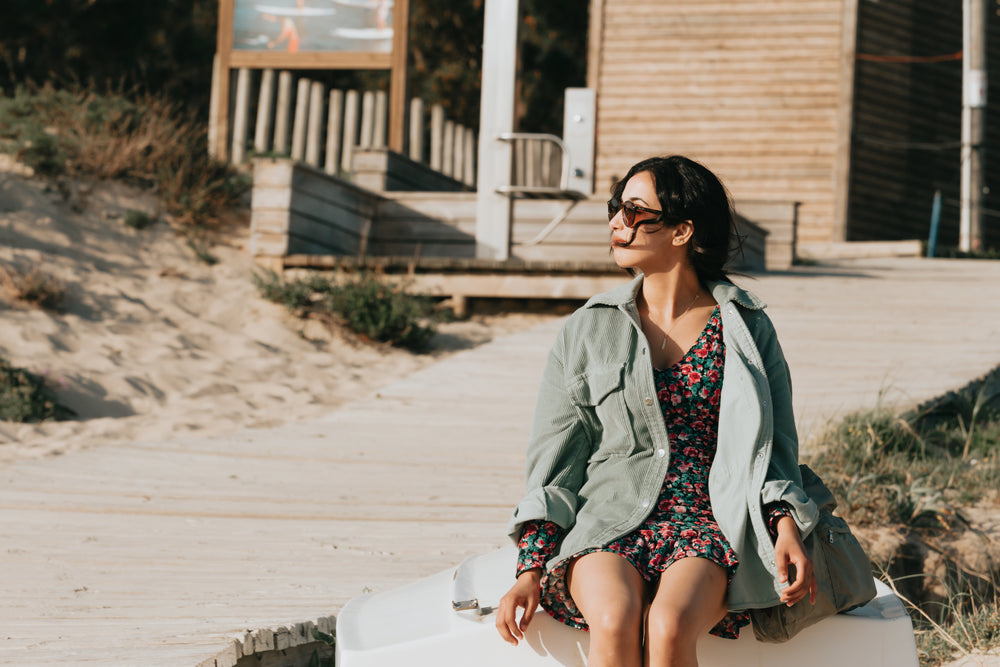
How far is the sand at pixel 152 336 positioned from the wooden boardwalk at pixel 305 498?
20.1 inches

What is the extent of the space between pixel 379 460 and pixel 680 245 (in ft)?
9.63

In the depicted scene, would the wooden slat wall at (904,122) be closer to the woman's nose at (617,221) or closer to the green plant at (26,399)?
the green plant at (26,399)

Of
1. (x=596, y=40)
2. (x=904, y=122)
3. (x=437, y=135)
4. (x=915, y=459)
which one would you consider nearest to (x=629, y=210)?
(x=915, y=459)

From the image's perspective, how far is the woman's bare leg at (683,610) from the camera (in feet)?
6.43

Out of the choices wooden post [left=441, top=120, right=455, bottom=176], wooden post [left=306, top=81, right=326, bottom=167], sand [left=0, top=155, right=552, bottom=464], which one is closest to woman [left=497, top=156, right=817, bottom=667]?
sand [left=0, top=155, right=552, bottom=464]

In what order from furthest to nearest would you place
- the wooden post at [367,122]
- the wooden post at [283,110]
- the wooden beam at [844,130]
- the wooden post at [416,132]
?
the wooden beam at [844,130]
the wooden post at [416,132]
the wooden post at [367,122]
the wooden post at [283,110]

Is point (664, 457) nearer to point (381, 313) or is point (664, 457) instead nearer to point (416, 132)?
point (381, 313)

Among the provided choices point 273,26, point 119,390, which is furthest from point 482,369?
point 273,26

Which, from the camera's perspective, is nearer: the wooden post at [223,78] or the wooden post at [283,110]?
the wooden post at [223,78]


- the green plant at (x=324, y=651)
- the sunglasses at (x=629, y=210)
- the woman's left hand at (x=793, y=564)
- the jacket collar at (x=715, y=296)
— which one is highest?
the sunglasses at (x=629, y=210)

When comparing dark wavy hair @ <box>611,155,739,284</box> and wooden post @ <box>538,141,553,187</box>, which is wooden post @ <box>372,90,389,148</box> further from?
dark wavy hair @ <box>611,155,739,284</box>

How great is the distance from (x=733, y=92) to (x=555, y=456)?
12.8 m

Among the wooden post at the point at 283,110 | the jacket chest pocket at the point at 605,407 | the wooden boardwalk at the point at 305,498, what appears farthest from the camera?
the wooden post at the point at 283,110

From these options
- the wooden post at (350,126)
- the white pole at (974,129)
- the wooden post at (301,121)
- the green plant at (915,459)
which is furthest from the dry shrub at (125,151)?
the white pole at (974,129)
